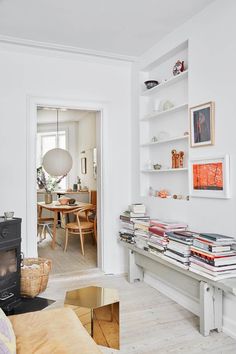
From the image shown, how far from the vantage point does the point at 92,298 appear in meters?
2.29

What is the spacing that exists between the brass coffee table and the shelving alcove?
5.02 ft

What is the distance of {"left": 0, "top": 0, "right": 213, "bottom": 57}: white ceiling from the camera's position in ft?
9.05

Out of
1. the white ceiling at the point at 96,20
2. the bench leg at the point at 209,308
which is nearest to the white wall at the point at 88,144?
the white ceiling at the point at 96,20

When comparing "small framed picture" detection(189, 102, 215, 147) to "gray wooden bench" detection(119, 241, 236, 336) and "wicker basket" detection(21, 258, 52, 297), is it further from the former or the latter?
"wicker basket" detection(21, 258, 52, 297)

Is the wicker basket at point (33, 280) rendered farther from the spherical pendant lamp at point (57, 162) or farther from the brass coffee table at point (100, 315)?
the spherical pendant lamp at point (57, 162)

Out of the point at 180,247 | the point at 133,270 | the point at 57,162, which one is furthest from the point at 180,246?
the point at 57,162

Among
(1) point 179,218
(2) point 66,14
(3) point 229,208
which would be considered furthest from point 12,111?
(3) point 229,208

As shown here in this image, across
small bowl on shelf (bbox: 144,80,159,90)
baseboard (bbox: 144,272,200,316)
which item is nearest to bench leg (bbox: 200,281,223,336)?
baseboard (bbox: 144,272,200,316)

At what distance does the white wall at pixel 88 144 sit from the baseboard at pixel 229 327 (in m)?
4.56

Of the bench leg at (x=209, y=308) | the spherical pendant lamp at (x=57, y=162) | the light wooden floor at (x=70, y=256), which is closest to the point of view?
the bench leg at (x=209, y=308)

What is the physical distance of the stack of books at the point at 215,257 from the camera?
228 cm

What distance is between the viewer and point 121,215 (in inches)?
155

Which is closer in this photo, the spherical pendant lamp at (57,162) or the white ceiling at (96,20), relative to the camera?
the white ceiling at (96,20)

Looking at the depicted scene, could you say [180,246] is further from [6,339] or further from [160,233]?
[6,339]
